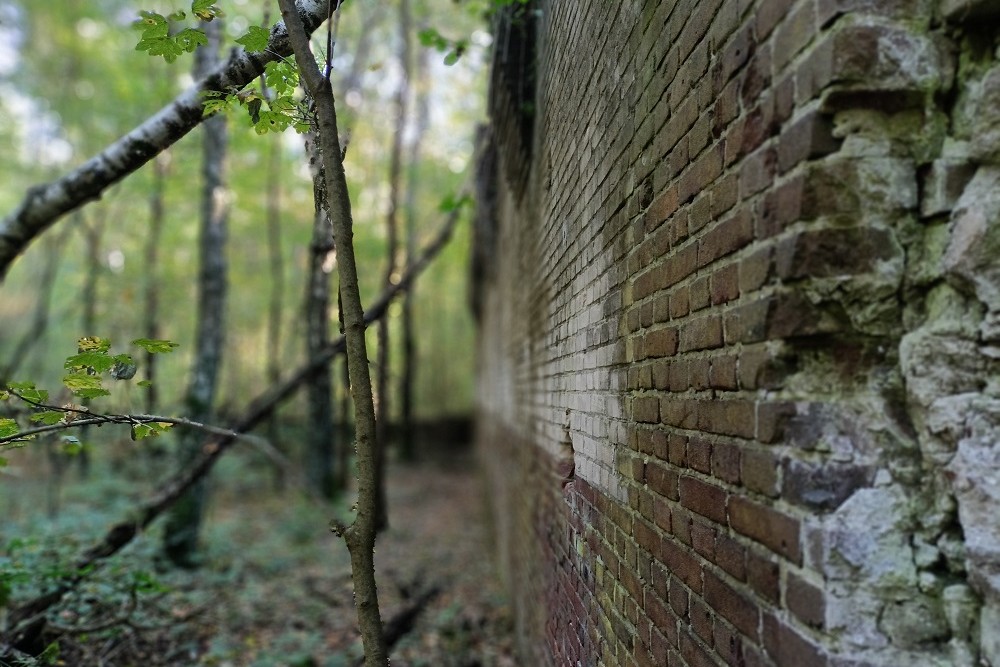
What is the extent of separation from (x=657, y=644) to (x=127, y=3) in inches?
684

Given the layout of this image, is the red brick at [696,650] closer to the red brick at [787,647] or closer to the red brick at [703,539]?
the red brick at [703,539]

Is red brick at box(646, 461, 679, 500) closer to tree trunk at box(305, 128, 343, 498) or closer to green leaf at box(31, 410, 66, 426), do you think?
Answer: green leaf at box(31, 410, 66, 426)

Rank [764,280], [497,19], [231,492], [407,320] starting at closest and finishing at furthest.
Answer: [764,280]
[497,19]
[231,492]
[407,320]

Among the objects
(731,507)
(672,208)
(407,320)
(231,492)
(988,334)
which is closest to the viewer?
(988,334)

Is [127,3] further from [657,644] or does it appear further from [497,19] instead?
[657,644]

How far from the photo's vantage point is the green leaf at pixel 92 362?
265cm

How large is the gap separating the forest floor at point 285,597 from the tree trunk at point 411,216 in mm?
5316

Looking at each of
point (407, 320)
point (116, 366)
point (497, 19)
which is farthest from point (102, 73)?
point (116, 366)

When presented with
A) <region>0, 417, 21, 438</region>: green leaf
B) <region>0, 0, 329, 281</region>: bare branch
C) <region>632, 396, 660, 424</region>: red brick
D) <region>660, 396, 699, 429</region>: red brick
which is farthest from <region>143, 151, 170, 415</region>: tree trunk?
<region>660, 396, 699, 429</region>: red brick

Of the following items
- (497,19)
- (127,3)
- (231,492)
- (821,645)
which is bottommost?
(231,492)

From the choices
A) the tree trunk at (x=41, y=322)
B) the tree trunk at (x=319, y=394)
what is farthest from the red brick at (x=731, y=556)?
the tree trunk at (x=41, y=322)

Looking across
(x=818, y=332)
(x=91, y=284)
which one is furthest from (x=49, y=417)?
(x=91, y=284)

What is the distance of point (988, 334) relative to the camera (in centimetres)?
111

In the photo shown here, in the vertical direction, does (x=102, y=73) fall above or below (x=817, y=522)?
above
